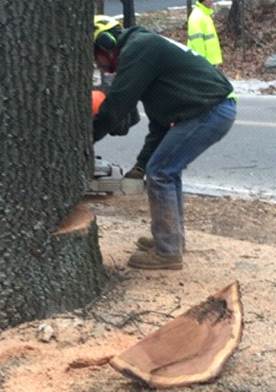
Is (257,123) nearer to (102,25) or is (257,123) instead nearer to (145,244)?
(145,244)

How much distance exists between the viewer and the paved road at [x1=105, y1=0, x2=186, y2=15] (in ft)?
87.4

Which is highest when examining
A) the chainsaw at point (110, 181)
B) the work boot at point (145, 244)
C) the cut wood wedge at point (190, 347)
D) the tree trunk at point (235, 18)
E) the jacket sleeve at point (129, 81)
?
the jacket sleeve at point (129, 81)

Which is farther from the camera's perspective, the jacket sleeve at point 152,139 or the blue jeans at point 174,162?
the jacket sleeve at point 152,139

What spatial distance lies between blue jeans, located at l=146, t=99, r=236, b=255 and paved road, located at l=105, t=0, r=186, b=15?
2135 cm

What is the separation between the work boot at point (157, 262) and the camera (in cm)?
510

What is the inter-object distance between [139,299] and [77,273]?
400 mm

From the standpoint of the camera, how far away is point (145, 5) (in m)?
27.9

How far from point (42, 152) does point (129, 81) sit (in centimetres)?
83

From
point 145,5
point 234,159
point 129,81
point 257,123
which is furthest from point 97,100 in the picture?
point 145,5

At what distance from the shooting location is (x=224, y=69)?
1764 centimetres

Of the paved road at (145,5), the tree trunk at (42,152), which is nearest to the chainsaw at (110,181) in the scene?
the tree trunk at (42,152)

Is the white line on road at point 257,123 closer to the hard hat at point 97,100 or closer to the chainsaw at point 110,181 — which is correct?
the chainsaw at point 110,181

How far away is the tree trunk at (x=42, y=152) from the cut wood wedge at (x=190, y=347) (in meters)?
0.64

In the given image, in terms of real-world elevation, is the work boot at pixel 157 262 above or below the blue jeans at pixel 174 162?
below
